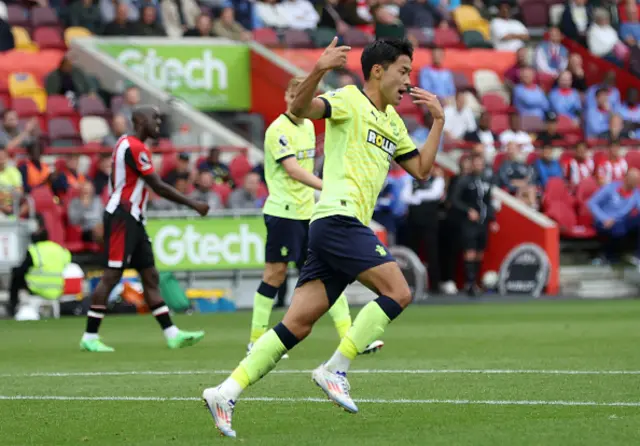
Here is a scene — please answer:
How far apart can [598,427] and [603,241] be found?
59.3ft

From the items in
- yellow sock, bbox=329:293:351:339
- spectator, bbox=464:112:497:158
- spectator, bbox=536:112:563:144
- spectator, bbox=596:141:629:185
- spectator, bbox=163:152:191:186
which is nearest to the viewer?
yellow sock, bbox=329:293:351:339

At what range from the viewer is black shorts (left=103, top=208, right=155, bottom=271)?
46.0ft

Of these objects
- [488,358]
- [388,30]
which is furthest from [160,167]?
[488,358]

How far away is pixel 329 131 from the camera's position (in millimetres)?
8523

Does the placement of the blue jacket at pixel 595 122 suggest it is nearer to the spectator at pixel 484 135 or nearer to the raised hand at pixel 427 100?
the spectator at pixel 484 135

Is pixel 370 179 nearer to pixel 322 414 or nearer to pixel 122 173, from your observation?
pixel 322 414

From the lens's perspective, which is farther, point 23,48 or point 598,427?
point 23,48

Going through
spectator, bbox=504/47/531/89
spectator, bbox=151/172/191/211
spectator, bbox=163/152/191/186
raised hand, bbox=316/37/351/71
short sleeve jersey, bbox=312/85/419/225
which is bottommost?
spectator, bbox=151/172/191/211

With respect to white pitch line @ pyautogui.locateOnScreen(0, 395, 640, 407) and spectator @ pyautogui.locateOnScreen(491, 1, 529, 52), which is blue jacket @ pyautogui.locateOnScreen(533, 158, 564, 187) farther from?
white pitch line @ pyautogui.locateOnScreen(0, 395, 640, 407)

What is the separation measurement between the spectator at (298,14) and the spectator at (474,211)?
7.09 m

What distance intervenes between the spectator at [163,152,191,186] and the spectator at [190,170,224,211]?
241mm

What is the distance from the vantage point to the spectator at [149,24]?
90.4 ft

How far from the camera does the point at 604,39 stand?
32125 millimetres

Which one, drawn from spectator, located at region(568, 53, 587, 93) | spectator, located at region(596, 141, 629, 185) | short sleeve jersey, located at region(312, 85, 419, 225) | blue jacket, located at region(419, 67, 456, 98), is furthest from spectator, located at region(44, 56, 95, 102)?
short sleeve jersey, located at region(312, 85, 419, 225)
